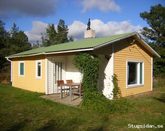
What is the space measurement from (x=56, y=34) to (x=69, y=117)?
162 ft

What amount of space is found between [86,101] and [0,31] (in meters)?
33.8

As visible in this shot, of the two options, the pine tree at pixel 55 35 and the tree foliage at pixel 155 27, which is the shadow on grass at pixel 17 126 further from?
the pine tree at pixel 55 35

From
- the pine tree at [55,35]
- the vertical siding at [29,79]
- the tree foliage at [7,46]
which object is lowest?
the vertical siding at [29,79]

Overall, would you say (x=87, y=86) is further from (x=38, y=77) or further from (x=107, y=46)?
(x=38, y=77)

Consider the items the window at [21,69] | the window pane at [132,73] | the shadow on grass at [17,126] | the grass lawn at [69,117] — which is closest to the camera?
the shadow on grass at [17,126]

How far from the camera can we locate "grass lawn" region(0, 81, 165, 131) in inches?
317

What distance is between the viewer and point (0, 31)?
40812 millimetres

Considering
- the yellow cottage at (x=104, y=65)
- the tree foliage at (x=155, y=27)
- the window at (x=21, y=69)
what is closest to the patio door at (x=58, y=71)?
the yellow cottage at (x=104, y=65)

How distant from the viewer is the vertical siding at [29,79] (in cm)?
1651

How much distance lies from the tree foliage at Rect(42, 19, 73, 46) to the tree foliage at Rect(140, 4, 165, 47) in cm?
2548

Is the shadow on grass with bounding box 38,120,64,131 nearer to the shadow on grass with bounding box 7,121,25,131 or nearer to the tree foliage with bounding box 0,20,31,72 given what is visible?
the shadow on grass with bounding box 7,121,25,131

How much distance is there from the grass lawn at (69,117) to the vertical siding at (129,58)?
9.13 ft

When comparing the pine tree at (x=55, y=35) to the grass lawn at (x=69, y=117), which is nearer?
the grass lawn at (x=69, y=117)

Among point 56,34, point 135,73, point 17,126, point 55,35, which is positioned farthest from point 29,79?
point 56,34
